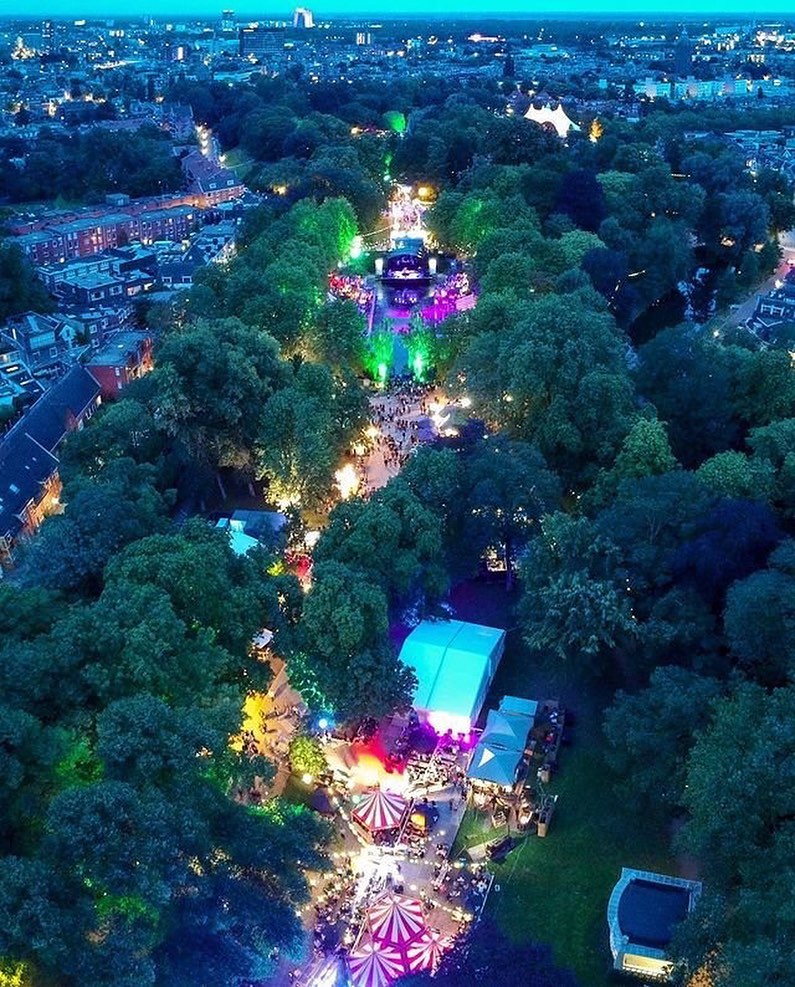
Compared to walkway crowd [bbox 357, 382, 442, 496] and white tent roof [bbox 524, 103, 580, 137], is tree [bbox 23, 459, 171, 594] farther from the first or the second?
white tent roof [bbox 524, 103, 580, 137]

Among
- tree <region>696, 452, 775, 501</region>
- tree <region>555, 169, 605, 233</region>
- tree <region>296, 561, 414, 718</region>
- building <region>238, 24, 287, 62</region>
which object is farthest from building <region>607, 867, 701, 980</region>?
building <region>238, 24, 287, 62</region>

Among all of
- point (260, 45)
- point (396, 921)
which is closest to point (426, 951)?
point (396, 921)

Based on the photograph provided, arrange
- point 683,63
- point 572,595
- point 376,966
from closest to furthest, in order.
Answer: point 376,966, point 572,595, point 683,63

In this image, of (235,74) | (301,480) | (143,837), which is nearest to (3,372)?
(301,480)

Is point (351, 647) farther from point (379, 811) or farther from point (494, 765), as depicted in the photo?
point (494, 765)

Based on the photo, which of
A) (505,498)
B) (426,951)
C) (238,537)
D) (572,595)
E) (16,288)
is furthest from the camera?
(16,288)

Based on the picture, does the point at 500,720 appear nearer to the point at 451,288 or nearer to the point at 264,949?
the point at 264,949

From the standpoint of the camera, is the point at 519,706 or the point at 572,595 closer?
the point at 572,595
